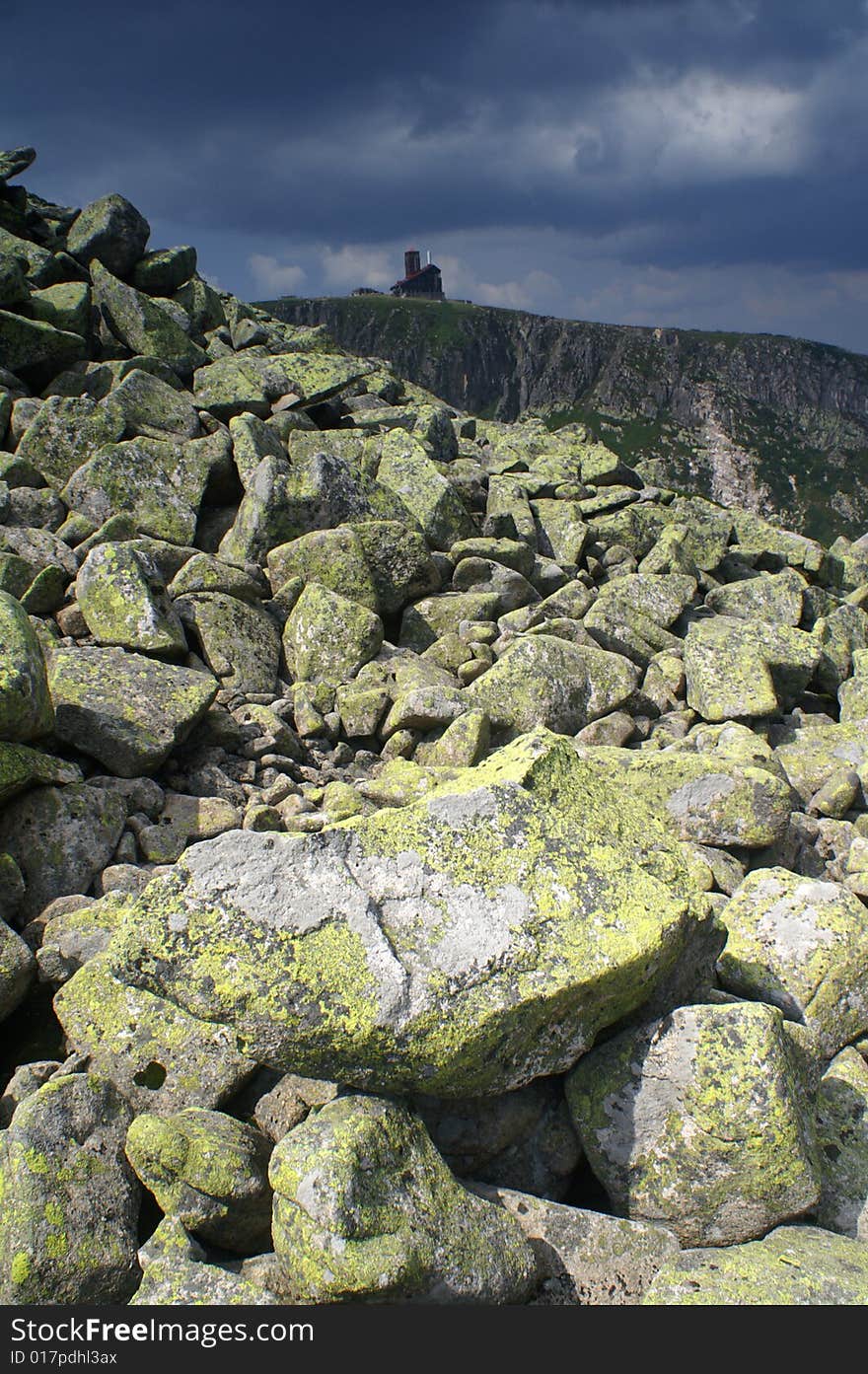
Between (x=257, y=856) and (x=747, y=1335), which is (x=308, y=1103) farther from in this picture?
(x=747, y=1335)

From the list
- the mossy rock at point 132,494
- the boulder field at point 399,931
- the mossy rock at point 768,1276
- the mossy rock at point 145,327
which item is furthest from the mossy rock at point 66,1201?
the mossy rock at point 145,327

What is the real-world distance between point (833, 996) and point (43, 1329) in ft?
21.8

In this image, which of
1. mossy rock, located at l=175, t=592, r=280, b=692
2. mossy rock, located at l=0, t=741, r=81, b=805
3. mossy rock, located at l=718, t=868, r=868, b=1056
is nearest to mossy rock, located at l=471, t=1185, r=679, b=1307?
mossy rock, located at l=718, t=868, r=868, b=1056

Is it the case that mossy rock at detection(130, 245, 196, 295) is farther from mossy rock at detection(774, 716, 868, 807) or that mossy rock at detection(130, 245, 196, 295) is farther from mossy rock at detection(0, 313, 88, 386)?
mossy rock at detection(774, 716, 868, 807)

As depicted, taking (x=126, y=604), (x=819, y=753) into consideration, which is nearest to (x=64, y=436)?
(x=126, y=604)

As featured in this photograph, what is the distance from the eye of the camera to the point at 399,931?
6.20 meters

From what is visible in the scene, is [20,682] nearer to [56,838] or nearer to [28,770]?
[28,770]

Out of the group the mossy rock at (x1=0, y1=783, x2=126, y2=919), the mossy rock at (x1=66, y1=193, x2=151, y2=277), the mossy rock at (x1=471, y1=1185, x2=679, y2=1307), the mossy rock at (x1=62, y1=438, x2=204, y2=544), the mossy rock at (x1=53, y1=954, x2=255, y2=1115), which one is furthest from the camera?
the mossy rock at (x1=66, y1=193, x2=151, y2=277)

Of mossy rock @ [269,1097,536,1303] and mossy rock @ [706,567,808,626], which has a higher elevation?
mossy rock @ [706,567,808,626]

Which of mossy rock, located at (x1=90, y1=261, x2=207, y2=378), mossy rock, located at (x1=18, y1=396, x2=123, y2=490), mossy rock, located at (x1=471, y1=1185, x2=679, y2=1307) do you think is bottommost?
mossy rock, located at (x1=471, y1=1185, x2=679, y2=1307)

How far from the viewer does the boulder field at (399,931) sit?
5.54 meters

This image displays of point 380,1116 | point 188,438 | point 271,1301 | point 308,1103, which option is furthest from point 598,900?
point 188,438

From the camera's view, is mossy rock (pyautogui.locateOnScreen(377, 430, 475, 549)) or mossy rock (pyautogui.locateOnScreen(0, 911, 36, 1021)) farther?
mossy rock (pyautogui.locateOnScreen(377, 430, 475, 549))

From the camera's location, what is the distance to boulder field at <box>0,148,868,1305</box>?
554 centimetres
